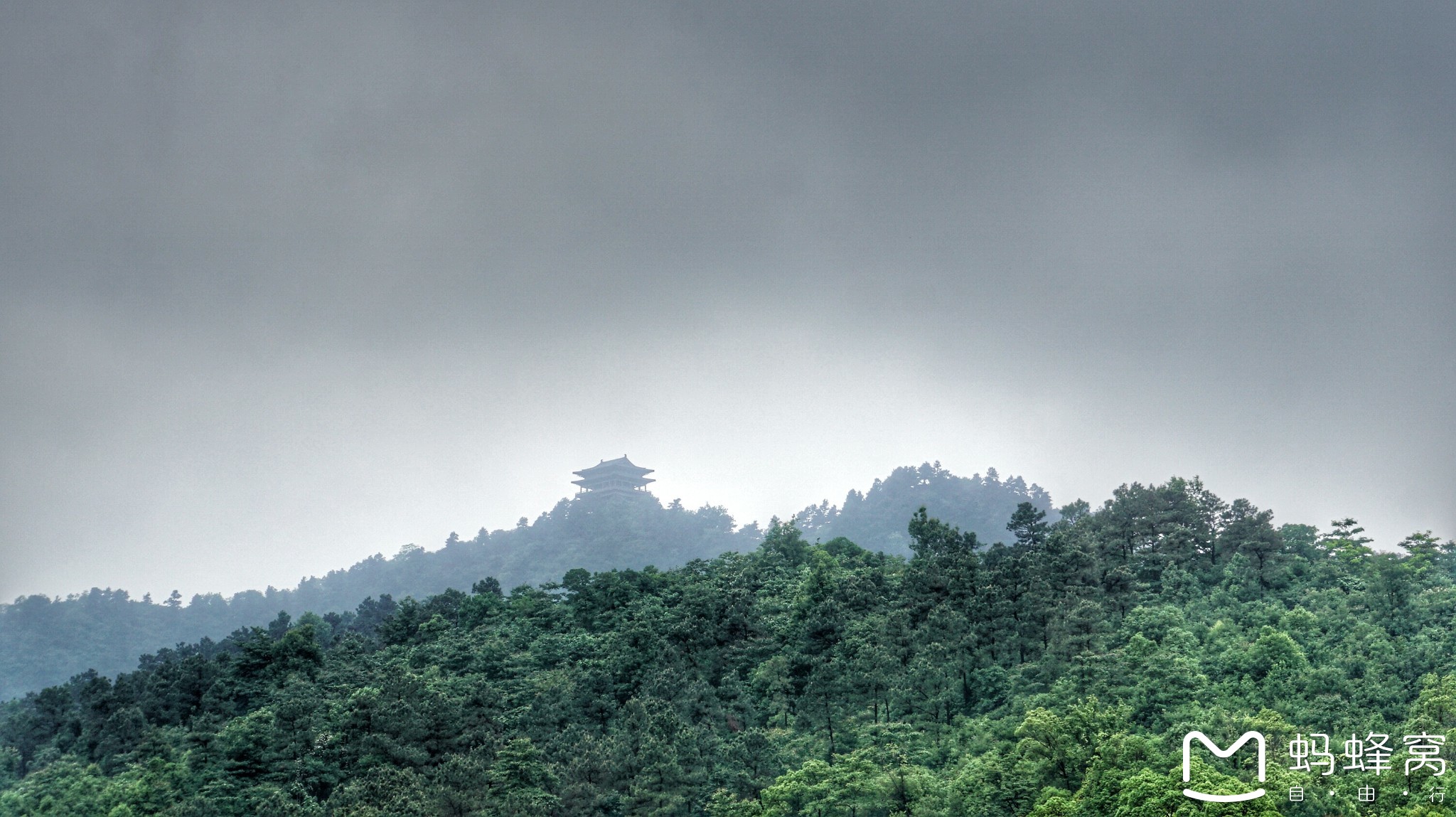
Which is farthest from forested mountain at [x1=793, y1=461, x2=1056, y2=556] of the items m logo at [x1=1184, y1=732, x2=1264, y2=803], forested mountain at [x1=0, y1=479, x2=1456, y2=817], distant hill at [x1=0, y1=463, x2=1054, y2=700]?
m logo at [x1=1184, y1=732, x2=1264, y2=803]

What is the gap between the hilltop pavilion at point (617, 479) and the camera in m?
90.9

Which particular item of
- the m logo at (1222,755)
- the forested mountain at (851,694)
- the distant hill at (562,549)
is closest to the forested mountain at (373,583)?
the distant hill at (562,549)

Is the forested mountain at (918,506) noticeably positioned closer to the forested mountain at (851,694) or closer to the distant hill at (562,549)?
the distant hill at (562,549)

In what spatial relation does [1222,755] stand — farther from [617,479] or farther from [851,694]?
[617,479]

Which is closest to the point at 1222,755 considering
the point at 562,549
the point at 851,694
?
the point at 851,694

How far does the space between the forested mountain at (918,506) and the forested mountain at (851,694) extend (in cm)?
4234

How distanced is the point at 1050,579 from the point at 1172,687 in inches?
243

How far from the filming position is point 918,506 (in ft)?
270

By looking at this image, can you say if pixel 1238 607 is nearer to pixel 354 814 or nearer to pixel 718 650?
pixel 718 650

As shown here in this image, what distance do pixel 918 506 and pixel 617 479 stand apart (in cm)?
2320

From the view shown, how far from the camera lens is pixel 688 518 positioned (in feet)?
285

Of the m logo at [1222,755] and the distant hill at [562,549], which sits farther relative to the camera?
the distant hill at [562,549]

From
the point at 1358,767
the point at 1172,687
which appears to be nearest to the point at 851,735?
the point at 1172,687

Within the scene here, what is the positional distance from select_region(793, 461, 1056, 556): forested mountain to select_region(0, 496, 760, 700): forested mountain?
19.0ft
